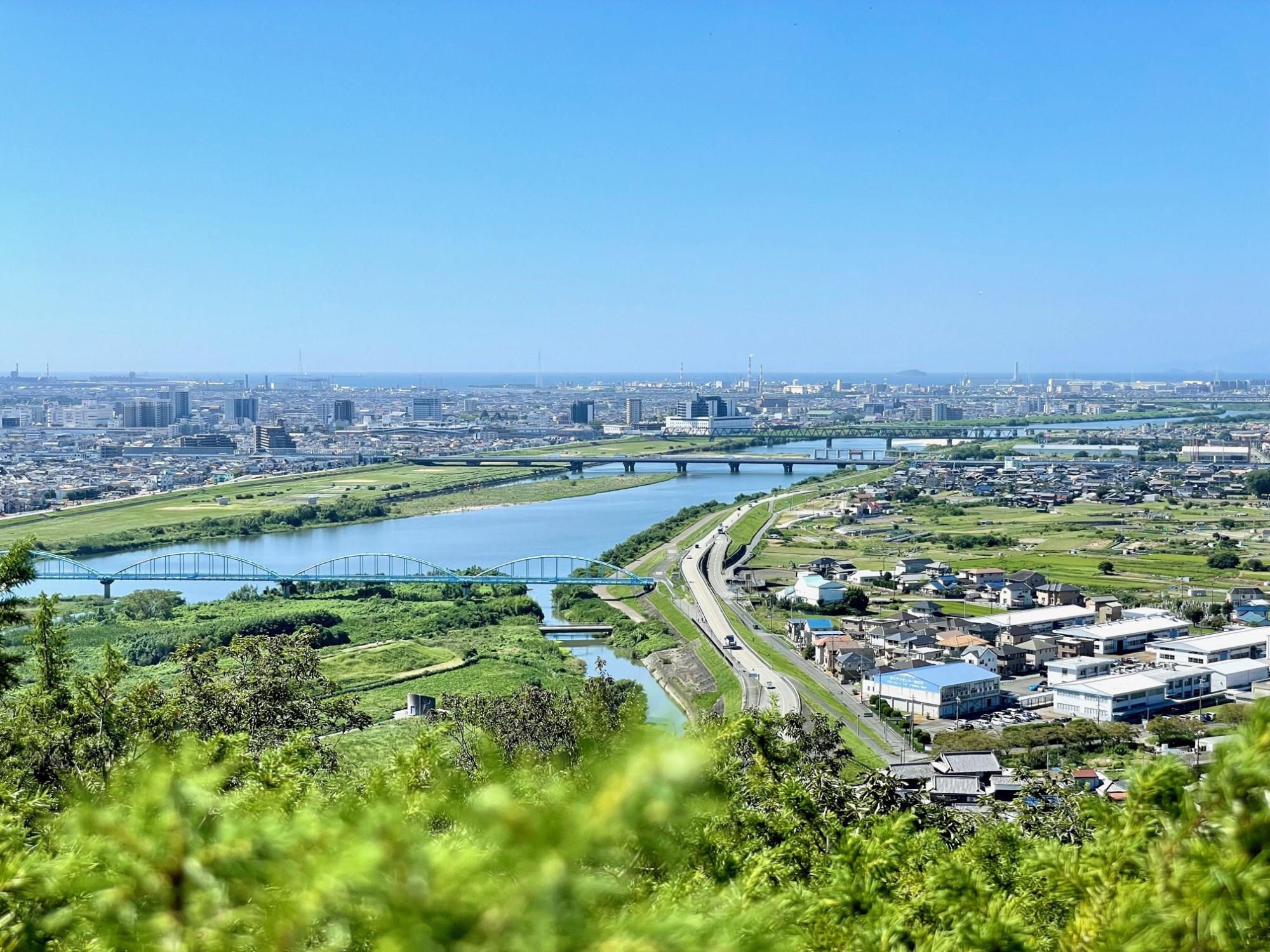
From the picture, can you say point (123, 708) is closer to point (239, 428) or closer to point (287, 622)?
point (287, 622)

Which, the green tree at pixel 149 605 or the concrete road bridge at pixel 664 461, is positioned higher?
the concrete road bridge at pixel 664 461

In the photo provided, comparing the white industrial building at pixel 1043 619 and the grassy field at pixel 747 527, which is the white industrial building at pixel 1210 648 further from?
the grassy field at pixel 747 527

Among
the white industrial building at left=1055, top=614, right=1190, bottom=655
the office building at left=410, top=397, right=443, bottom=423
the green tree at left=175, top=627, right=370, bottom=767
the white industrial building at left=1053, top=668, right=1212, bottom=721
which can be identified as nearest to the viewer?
the green tree at left=175, top=627, right=370, bottom=767

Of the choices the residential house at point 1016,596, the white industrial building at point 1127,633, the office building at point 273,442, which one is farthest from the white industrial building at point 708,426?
the white industrial building at point 1127,633

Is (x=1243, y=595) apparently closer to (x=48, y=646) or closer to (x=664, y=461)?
(x=48, y=646)

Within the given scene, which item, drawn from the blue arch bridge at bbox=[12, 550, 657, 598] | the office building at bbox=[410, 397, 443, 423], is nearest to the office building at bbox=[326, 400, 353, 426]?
the office building at bbox=[410, 397, 443, 423]

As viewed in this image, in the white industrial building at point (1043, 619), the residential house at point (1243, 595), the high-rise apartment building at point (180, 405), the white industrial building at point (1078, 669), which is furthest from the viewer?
the high-rise apartment building at point (180, 405)

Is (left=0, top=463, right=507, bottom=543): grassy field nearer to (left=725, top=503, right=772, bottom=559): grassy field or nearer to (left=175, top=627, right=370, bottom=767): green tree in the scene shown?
(left=725, top=503, right=772, bottom=559): grassy field
